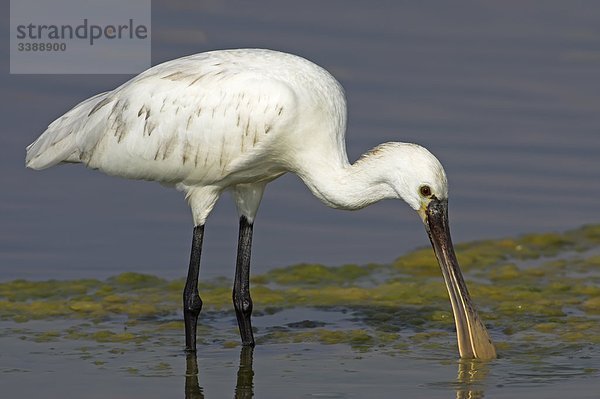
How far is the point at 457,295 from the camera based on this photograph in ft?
38.2

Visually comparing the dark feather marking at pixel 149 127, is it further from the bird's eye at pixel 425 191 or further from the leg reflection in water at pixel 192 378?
the bird's eye at pixel 425 191

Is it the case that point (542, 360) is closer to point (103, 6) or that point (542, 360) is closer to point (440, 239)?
point (440, 239)

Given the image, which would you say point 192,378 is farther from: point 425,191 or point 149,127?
point 149,127

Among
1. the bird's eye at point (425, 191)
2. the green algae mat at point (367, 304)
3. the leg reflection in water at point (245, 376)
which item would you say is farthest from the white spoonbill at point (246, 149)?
the green algae mat at point (367, 304)

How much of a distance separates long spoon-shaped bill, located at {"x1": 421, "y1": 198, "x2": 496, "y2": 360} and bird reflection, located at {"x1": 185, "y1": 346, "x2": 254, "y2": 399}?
141 cm

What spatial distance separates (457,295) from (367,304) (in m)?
1.69

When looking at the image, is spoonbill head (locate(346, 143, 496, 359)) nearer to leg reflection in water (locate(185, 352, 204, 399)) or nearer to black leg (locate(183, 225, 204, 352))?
black leg (locate(183, 225, 204, 352))

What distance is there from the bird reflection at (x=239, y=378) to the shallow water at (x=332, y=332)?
0.06ft

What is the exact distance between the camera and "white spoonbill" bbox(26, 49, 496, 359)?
11430 mm

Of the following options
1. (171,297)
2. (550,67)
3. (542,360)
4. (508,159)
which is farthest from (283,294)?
(550,67)

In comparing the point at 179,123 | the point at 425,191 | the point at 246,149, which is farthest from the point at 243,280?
the point at 425,191

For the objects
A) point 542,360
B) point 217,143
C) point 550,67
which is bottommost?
point 542,360

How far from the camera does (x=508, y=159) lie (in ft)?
54.5

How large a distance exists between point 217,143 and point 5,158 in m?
5.00
